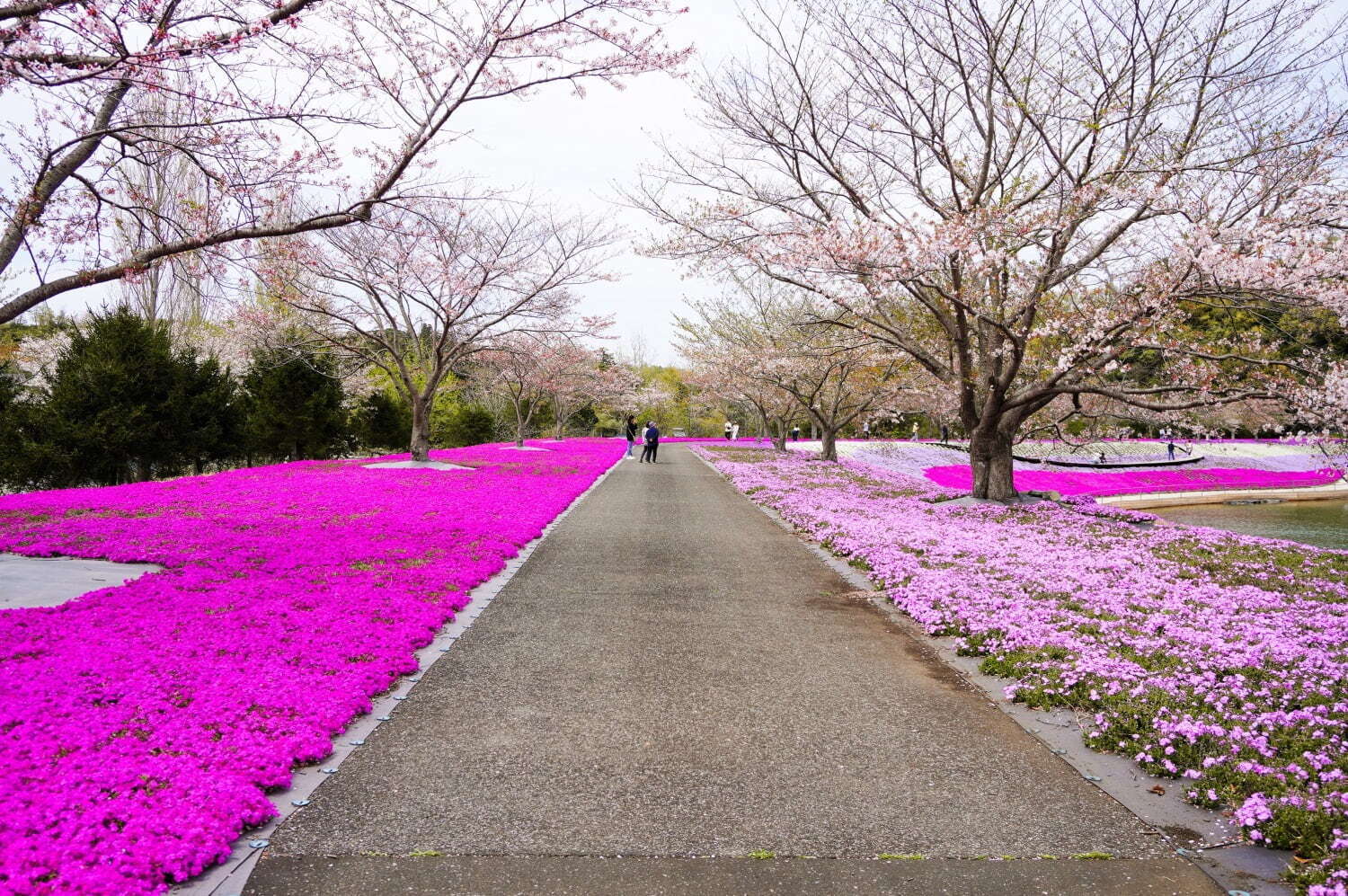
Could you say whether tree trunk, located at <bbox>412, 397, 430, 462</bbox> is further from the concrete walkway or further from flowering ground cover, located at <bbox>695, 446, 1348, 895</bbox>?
the concrete walkway

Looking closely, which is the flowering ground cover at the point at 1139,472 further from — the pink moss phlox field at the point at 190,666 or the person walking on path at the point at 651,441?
the pink moss phlox field at the point at 190,666

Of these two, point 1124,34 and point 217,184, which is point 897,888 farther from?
point 1124,34

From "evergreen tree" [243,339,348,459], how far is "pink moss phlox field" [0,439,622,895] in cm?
1399

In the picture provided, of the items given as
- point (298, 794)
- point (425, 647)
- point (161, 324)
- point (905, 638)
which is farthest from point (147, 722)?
point (161, 324)

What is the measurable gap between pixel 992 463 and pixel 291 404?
73.4ft

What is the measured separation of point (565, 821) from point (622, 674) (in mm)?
1998

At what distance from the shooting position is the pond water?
56.1 feet

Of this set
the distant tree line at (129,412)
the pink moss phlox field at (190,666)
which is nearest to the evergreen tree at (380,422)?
the distant tree line at (129,412)

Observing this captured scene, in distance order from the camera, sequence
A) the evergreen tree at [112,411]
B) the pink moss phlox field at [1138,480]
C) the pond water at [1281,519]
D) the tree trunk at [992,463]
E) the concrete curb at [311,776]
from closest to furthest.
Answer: the concrete curb at [311,776], the tree trunk at [992,463], the pond water at [1281,519], the evergreen tree at [112,411], the pink moss phlox field at [1138,480]

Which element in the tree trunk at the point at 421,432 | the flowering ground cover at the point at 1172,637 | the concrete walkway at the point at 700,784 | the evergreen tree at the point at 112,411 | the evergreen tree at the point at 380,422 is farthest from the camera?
the evergreen tree at the point at 380,422

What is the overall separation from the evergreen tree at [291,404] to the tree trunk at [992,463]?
19534 mm

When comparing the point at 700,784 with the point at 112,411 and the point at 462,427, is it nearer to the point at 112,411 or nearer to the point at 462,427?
the point at 112,411

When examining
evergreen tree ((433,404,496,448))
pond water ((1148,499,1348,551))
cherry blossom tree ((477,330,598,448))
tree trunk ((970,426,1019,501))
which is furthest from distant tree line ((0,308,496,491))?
pond water ((1148,499,1348,551))

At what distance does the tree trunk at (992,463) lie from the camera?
15.2 m
